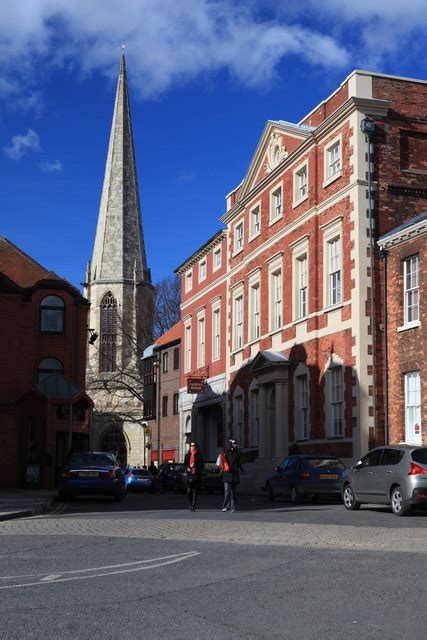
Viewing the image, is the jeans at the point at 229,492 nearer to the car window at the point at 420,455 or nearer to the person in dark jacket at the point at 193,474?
the person in dark jacket at the point at 193,474

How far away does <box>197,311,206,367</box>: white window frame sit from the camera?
48.4 meters

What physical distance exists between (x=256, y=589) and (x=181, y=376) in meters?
44.4

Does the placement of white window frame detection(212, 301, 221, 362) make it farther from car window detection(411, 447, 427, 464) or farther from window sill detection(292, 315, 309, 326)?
car window detection(411, 447, 427, 464)

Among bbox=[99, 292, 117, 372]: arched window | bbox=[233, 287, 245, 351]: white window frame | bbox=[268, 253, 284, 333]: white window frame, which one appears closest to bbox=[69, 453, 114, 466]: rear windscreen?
bbox=[268, 253, 284, 333]: white window frame

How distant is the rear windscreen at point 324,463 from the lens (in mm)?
25531

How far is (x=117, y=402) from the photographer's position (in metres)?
86.1

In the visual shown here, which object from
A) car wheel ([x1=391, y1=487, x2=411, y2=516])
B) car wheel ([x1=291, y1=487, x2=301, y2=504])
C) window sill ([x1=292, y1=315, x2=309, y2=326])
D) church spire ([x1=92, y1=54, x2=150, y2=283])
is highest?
church spire ([x1=92, y1=54, x2=150, y2=283])

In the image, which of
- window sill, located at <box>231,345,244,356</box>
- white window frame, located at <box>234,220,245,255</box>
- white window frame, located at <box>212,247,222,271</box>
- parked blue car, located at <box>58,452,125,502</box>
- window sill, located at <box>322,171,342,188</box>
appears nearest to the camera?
parked blue car, located at <box>58,452,125,502</box>

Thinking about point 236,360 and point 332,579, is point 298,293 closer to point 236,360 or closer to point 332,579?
point 236,360

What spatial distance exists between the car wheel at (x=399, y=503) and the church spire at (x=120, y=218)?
7638 centimetres

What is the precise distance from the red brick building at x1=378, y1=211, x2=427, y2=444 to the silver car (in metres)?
5.58

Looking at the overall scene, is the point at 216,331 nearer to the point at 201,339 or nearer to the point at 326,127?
the point at 201,339

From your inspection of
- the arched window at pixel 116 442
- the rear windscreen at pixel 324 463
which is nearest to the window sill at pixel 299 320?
the rear windscreen at pixel 324 463

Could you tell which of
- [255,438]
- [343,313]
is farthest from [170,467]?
[343,313]
